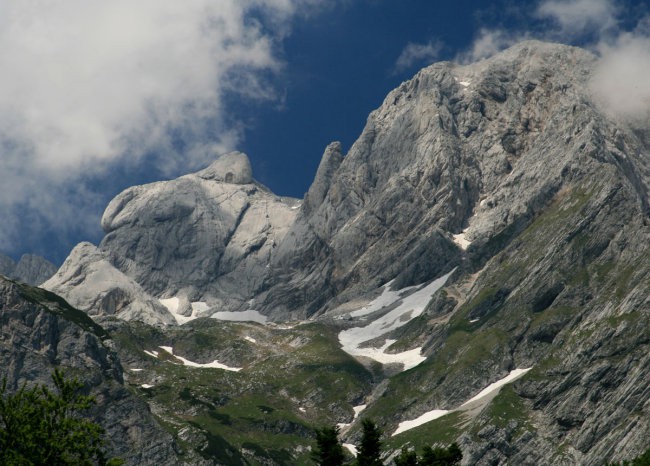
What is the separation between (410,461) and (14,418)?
3497 centimetres

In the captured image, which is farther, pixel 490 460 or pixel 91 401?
pixel 490 460

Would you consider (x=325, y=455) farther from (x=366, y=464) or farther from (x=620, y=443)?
(x=620, y=443)

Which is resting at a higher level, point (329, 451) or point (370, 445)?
point (329, 451)

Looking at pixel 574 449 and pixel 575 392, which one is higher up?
pixel 575 392

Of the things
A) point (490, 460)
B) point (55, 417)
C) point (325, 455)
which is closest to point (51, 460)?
point (55, 417)

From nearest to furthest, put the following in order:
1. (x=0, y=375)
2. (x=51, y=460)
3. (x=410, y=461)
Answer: (x=51, y=460)
(x=410, y=461)
(x=0, y=375)

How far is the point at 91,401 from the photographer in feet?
143

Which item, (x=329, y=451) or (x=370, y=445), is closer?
(x=329, y=451)

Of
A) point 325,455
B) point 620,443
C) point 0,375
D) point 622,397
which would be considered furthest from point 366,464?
point 0,375

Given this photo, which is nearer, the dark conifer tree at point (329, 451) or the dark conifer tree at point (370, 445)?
the dark conifer tree at point (329, 451)

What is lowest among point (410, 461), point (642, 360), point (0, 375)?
point (410, 461)

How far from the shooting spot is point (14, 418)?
42469 millimetres

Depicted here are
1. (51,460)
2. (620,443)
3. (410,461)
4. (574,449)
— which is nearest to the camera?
(51,460)

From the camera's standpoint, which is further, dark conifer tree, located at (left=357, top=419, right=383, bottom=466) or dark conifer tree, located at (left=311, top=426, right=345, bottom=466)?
dark conifer tree, located at (left=357, top=419, right=383, bottom=466)
